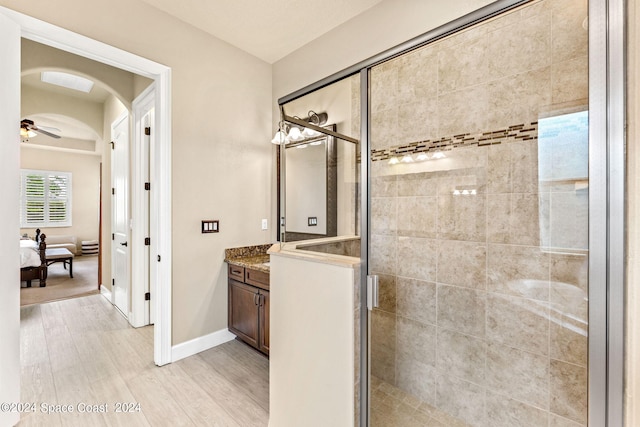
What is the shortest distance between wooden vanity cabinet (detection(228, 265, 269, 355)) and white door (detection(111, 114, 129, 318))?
164 centimetres

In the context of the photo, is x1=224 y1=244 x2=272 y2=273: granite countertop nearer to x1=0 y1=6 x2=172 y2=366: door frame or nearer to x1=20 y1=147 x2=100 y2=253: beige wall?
x1=0 y1=6 x2=172 y2=366: door frame

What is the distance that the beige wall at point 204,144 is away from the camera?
2.29 metres

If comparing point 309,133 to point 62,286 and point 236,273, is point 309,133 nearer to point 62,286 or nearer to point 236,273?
point 236,273

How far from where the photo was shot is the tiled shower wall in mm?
1389

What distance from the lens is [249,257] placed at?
297cm

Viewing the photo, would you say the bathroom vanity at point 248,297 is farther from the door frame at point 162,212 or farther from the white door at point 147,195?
the white door at point 147,195

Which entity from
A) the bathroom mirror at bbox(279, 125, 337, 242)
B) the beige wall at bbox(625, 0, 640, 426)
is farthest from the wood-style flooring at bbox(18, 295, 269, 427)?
the beige wall at bbox(625, 0, 640, 426)

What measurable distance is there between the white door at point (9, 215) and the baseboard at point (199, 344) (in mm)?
958

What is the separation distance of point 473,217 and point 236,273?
2.10m

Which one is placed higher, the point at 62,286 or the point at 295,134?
the point at 295,134

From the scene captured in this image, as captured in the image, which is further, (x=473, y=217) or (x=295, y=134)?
(x=295, y=134)

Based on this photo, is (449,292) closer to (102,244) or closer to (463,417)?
(463,417)

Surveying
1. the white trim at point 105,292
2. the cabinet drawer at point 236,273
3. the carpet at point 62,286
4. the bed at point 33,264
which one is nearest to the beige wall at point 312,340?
the cabinet drawer at point 236,273

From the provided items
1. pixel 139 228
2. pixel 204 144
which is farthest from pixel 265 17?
pixel 139 228
